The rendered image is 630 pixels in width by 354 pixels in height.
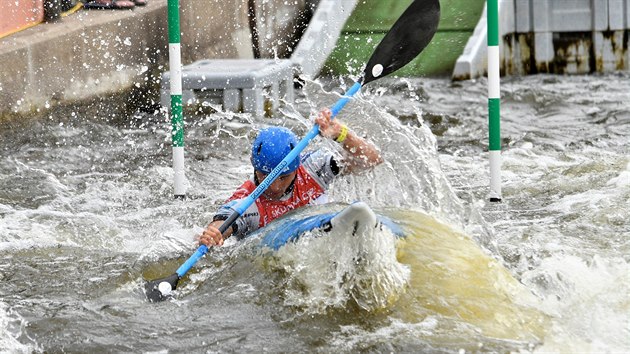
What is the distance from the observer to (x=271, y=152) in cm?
495

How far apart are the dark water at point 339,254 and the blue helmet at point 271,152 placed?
33 centimetres

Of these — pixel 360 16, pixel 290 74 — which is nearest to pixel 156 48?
pixel 290 74

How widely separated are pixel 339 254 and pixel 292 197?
0.94m

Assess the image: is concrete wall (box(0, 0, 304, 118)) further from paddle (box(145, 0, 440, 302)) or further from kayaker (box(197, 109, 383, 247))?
kayaker (box(197, 109, 383, 247))

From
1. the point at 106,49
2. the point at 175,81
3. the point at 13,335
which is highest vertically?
the point at 106,49

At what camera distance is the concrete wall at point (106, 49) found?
340 inches

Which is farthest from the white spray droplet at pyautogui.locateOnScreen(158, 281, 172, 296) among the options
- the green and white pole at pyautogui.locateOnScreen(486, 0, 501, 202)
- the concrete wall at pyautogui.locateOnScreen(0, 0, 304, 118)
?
the concrete wall at pyautogui.locateOnScreen(0, 0, 304, 118)

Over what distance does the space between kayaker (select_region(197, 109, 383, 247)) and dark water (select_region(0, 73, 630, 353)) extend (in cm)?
17

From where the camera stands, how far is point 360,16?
529 inches

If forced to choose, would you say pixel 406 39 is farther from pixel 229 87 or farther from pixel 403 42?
pixel 229 87

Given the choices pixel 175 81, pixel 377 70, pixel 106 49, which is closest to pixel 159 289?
pixel 377 70

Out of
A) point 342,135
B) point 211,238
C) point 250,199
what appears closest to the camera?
point 211,238

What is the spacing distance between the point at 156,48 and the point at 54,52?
1827 mm

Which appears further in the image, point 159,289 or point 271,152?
point 271,152
